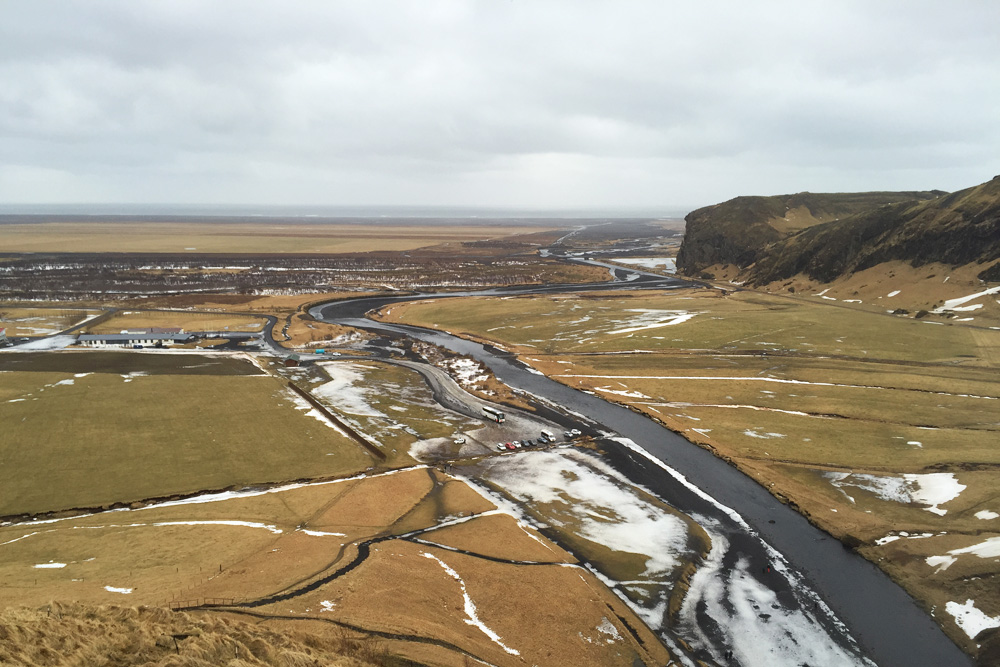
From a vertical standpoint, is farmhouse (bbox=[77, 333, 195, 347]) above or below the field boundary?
above

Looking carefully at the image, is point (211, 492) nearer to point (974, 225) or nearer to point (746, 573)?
point (746, 573)

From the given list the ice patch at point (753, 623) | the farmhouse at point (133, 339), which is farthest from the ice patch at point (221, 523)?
the farmhouse at point (133, 339)

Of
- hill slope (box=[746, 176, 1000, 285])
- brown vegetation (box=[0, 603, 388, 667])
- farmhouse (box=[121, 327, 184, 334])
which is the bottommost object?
brown vegetation (box=[0, 603, 388, 667])

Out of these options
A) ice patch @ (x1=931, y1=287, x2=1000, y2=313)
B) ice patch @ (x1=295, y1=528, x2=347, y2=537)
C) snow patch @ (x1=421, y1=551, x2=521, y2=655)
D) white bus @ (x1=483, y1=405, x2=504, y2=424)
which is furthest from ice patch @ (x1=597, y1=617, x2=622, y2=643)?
ice patch @ (x1=931, y1=287, x2=1000, y2=313)

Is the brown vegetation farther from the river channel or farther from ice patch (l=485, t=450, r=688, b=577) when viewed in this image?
ice patch (l=485, t=450, r=688, b=577)

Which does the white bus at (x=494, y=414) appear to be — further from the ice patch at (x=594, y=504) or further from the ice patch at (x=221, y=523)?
the ice patch at (x=221, y=523)

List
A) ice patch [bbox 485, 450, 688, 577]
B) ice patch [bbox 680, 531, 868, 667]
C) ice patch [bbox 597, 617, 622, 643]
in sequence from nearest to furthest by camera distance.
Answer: ice patch [bbox 680, 531, 868, 667] < ice patch [bbox 597, 617, 622, 643] < ice patch [bbox 485, 450, 688, 577]
